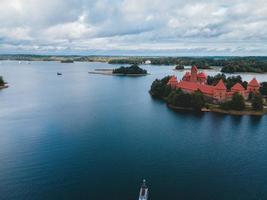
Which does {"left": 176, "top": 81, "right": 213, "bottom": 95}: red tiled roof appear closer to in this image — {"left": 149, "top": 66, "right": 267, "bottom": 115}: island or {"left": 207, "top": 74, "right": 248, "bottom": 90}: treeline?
{"left": 149, "top": 66, "right": 267, "bottom": 115}: island

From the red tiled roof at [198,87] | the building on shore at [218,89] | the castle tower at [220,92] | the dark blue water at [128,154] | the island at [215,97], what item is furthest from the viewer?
the red tiled roof at [198,87]

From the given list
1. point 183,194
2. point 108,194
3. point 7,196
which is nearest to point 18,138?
point 7,196

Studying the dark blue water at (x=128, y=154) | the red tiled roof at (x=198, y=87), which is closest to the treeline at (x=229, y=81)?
the red tiled roof at (x=198, y=87)

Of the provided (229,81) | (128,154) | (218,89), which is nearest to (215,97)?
(218,89)

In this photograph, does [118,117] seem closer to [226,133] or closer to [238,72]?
[226,133]

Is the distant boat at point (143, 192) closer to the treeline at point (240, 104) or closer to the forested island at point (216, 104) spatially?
the forested island at point (216, 104)

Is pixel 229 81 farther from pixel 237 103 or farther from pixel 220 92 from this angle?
pixel 237 103

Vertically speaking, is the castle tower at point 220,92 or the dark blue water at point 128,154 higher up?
the castle tower at point 220,92
